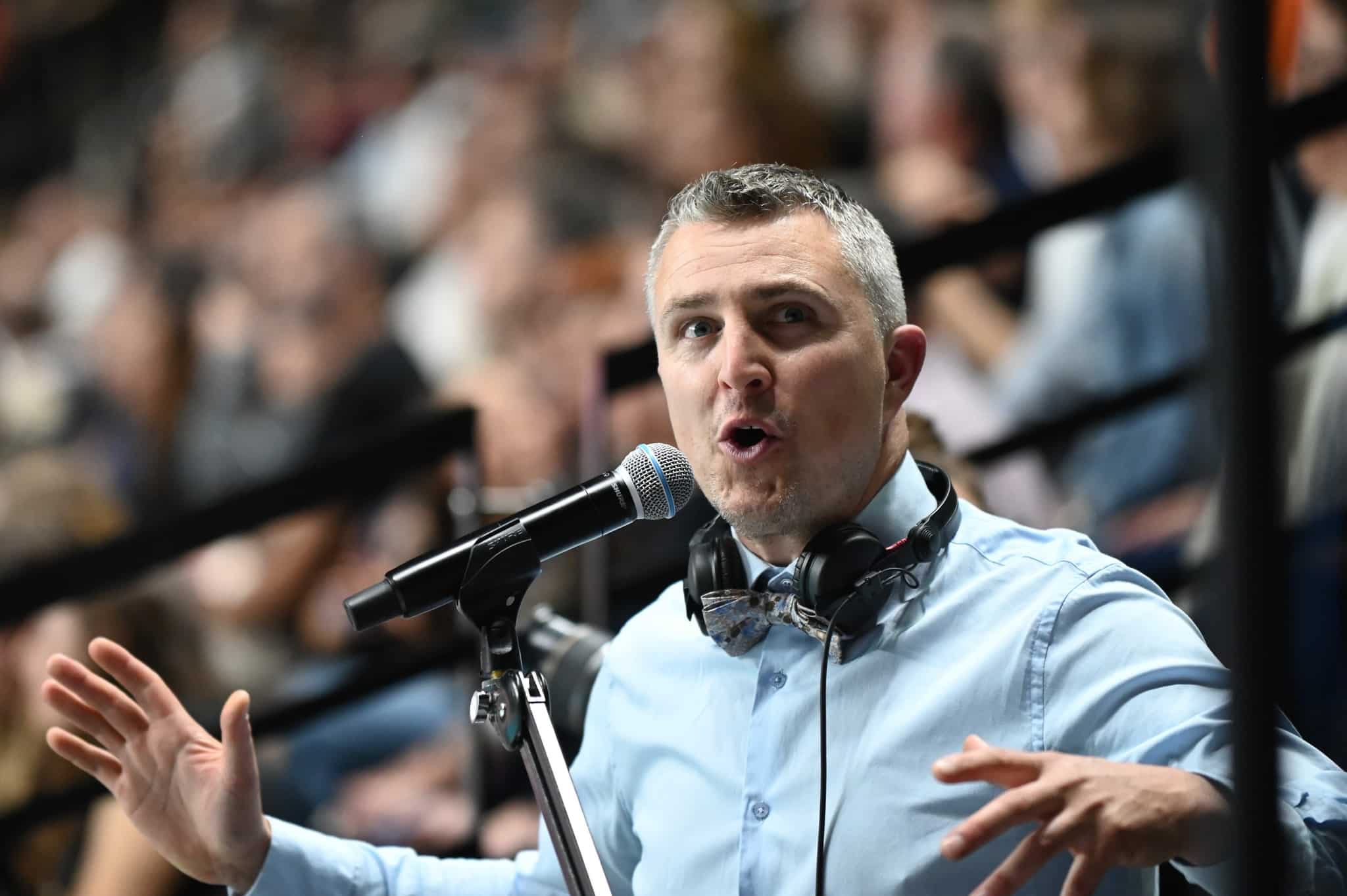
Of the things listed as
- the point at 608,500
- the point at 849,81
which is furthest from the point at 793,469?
the point at 849,81

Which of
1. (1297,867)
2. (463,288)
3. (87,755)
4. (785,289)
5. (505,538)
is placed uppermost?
(463,288)

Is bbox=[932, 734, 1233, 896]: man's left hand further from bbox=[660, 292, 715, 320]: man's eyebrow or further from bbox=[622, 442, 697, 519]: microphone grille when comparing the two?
bbox=[660, 292, 715, 320]: man's eyebrow

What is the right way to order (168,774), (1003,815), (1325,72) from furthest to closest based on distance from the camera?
(1325,72) → (168,774) → (1003,815)

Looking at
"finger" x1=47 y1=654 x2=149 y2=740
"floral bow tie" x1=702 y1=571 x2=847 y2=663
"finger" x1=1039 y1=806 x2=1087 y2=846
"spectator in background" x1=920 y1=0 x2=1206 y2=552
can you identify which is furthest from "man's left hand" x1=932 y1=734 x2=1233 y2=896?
"spectator in background" x1=920 y1=0 x2=1206 y2=552

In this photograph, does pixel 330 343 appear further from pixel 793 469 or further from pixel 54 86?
pixel 793 469

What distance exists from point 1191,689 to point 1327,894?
15 cm

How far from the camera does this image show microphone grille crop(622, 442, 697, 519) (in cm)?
100

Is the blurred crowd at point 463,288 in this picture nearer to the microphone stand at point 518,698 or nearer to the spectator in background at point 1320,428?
the spectator in background at point 1320,428

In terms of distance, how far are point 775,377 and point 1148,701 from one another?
0.36 meters

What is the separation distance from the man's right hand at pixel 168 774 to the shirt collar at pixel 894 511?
435 millimetres

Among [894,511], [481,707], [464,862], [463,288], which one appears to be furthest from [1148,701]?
[463,288]

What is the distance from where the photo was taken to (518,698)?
3.07 ft

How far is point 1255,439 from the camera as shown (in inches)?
15.7

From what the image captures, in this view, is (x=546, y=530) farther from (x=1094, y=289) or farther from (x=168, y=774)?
(x=1094, y=289)
